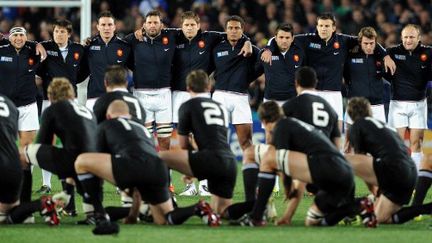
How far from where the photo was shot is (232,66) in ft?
48.6

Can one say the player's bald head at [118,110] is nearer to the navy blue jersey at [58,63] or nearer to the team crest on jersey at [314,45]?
the navy blue jersey at [58,63]

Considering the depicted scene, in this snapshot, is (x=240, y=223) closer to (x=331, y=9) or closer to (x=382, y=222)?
(x=382, y=222)

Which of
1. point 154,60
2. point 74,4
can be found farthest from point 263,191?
point 74,4

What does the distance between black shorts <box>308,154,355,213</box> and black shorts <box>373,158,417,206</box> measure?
360 mm

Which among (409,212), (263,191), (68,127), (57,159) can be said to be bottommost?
(409,212)

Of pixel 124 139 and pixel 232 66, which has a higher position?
pixel 232 66

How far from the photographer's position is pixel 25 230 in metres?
10.8

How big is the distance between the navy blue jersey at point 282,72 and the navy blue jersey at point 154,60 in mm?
1214

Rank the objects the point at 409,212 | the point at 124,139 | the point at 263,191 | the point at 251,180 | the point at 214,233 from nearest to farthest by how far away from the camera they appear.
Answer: the point at 214,233
the point at 124,139
the point at 263,191
the point at 409,212
the point at 251,180

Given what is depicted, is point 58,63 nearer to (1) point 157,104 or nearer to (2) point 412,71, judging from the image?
(1) point 157,104

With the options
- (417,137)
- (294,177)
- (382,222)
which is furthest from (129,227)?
(417,137)

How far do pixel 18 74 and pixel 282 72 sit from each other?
3.40m

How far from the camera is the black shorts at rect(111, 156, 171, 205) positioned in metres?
10.7

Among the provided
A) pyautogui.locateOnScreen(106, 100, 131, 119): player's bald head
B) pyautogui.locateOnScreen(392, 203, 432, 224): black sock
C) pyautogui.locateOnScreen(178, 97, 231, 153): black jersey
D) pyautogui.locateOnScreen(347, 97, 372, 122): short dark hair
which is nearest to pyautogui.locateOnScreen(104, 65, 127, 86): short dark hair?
A: pyautogui.locateOnScreen(106, 100, 131, 119): player's bald head
